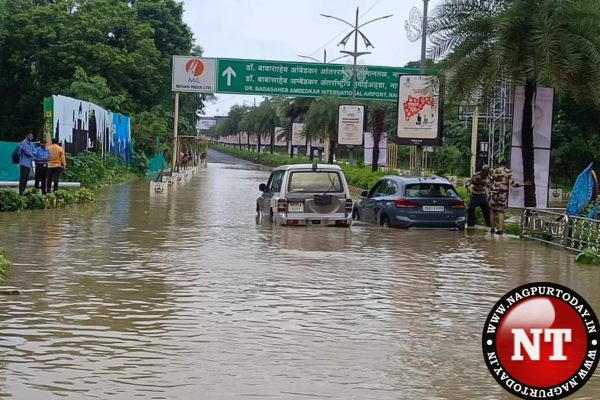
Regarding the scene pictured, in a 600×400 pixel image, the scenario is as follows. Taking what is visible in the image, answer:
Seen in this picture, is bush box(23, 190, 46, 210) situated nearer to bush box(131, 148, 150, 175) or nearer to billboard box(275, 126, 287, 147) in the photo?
bush box(131, 148, 150, 175)

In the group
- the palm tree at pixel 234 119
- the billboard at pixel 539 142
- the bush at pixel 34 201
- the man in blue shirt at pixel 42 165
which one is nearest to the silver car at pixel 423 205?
the billboard at pixel 539 142

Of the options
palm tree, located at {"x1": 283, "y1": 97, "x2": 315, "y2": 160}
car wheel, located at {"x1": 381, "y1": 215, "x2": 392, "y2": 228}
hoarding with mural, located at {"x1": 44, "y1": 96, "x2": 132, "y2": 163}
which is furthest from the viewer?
palm tree, located at {"x1": 283, "y1": 97, "x2": 315, "y2": 160}

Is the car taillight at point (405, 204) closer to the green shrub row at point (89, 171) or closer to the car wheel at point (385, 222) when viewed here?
the car wheel at point (385, 222)

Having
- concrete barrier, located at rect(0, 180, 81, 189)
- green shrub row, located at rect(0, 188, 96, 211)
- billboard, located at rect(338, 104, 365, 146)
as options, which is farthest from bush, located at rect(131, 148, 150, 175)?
green shrub row, located at rect(0, 188, 96, 211)

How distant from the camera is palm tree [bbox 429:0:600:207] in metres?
21.2

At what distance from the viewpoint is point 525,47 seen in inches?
856

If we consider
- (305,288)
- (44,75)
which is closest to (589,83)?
(305,288)

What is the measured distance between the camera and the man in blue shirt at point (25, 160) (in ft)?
80.6

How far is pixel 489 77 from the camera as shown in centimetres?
2230

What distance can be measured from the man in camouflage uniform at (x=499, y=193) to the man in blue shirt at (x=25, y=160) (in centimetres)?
1162

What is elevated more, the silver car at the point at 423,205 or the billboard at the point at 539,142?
the billboard at the point at 539,142

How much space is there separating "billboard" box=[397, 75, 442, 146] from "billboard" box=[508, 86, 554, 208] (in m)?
5.95

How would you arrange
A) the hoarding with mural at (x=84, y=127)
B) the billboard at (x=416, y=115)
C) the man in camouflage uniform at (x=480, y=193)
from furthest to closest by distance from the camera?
the hoarding with mural at (x=84, y=127), the billboard at (x=416, y=115), the man in camouflage uniform at (x=480, y=193)

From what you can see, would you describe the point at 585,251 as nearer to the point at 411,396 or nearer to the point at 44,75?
the point at 411,396
